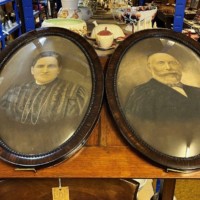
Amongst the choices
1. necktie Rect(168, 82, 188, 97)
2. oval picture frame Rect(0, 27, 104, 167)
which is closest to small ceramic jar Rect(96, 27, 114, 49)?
oval picture frame Rect(0, 27, 104, 167)

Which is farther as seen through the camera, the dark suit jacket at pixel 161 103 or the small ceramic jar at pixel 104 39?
the small ceramic jar at pixel 104 39

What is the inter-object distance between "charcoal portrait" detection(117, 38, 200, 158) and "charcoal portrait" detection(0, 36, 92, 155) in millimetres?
109

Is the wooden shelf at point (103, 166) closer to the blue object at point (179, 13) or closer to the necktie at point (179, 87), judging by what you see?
the necktie at point (179, 87)

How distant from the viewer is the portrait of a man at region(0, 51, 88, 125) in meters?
0.66

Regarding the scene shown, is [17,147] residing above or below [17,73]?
below

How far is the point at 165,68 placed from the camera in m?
0.71

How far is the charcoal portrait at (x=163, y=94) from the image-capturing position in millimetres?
631

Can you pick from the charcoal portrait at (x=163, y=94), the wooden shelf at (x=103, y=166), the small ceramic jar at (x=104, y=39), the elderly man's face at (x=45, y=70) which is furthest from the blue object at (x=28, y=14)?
the wooden shelf at (x=103, y=166)

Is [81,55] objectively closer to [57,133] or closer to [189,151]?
[57,133]

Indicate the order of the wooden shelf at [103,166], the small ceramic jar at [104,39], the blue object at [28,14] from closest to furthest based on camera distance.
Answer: the wooden shelf at [103,166] < the small ceramic jar at [104,39] < the blue object at [28,14]

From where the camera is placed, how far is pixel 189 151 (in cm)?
62

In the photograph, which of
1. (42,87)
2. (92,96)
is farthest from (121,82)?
(42,87)

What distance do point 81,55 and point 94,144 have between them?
23 cm

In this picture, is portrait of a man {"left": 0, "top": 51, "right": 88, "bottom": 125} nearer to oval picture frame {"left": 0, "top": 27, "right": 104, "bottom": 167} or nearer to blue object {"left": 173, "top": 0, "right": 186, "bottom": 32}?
oval picture frame {"left": 0, "top": 27, "right": 104, "bottom": 167}
